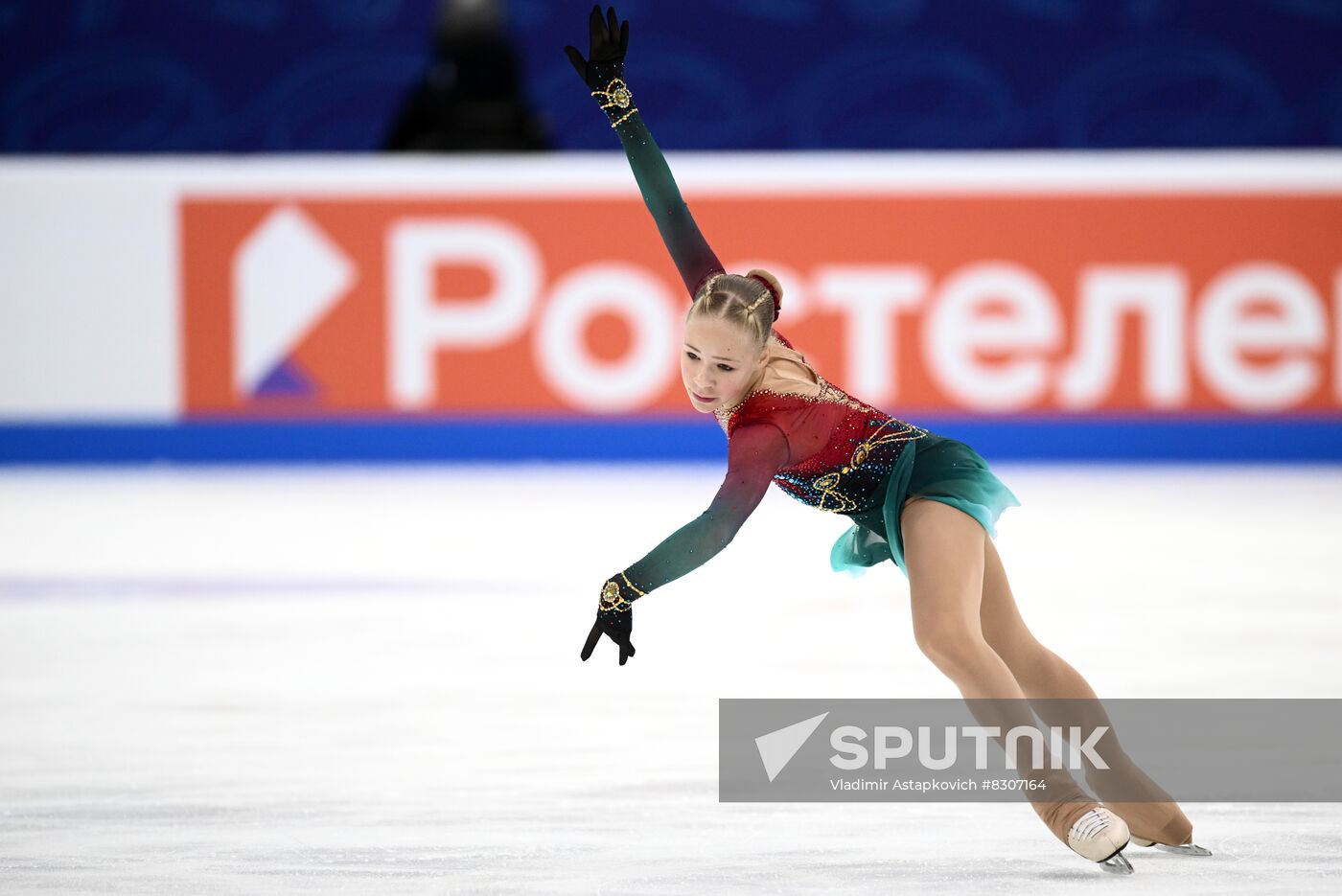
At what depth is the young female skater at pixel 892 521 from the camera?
226 cm

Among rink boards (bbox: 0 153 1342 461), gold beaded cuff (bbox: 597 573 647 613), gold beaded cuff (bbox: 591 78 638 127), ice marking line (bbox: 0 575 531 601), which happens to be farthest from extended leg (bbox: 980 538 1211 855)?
rink boards (bbox: 0 153 1342 461)

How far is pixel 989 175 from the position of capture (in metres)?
7.30

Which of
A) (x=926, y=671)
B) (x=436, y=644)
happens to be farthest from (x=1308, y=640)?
(x=436, y=644)

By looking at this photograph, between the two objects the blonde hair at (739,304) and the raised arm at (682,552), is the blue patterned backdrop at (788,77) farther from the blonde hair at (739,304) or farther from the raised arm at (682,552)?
the raised arm at (682,552)

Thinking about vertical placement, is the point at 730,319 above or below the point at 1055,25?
below

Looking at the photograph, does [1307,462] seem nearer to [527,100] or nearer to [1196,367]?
[1196,367]

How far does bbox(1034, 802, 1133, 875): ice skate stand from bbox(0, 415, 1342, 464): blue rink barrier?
16.4 feet

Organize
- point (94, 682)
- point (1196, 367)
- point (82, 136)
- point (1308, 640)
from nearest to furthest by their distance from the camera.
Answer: point (94, 682) < point (1308, 640) < point (1196, 367) < point (82, 136)

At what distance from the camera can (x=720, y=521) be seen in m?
2.27

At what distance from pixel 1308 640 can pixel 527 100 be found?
15.7 ft

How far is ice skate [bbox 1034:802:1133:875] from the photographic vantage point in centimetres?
219

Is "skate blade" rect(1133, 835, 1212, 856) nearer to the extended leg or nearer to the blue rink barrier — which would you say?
the extended leg

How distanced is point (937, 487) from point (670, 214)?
0.56 m

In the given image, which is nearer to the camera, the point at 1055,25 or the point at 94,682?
the point at 94,682
